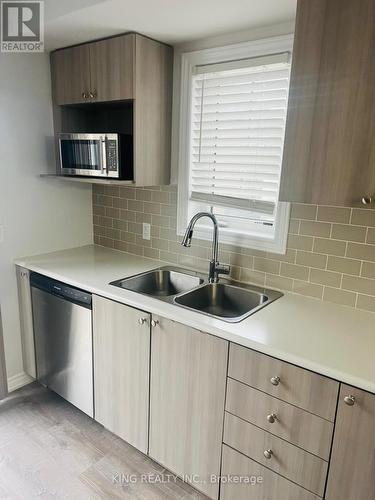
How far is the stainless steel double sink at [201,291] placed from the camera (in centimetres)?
188

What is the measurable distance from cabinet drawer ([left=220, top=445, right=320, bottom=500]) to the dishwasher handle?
1.04 m

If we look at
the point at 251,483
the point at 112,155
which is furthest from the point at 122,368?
the point at 112,155

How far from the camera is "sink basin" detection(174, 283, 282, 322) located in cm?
191

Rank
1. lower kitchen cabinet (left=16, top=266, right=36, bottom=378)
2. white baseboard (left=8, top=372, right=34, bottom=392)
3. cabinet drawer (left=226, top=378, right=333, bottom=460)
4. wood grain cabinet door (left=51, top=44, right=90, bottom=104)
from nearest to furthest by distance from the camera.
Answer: cabinet drawer (left=226, top=378, right=333, bottom=460) → wood grain cabinet door (left=51, top=44, right=90, bottom=104) → lower kitchen cabinet (left=16, top=266, right=36, bottom=378) → white baseboard (left=8, top=372, right=34, bottom=392)

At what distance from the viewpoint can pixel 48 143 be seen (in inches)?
94.0

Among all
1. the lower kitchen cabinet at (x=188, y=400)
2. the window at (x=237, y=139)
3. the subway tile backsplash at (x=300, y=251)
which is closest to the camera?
the lower kitchen cabinet at (x=188, y=400)

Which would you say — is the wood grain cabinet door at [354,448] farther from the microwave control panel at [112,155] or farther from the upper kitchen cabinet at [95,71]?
the upper kitchen cabinet at [95,71]

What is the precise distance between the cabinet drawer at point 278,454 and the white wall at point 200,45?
1.50 meters

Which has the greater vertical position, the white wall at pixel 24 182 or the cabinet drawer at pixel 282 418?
the white wall at pixel 24 182

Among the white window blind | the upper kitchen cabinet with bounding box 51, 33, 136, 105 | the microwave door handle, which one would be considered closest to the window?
the white window blind

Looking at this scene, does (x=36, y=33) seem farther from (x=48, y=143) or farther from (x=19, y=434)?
(x=19, y=434)

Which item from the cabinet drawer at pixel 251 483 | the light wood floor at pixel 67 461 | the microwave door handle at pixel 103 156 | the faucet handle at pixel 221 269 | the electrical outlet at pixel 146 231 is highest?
the microwave door handle at pixel 103 156

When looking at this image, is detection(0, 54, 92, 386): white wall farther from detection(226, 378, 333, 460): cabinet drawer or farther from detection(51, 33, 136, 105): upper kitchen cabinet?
detection(226, 378, 333, 460): cabinet drawer

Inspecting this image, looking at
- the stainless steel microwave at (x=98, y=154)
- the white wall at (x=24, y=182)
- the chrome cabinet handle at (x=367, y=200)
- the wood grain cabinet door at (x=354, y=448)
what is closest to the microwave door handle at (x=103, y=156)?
the stainless steel microwave at (x=98, y=154)
